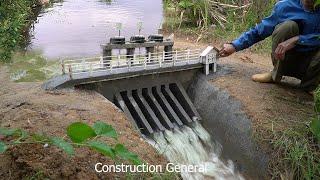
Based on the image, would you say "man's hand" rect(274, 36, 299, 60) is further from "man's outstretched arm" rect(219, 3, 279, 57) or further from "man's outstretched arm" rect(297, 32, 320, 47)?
"man's outstretched arm" rect(219, 3, 279, 57)

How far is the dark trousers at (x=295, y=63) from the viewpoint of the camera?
6672mm

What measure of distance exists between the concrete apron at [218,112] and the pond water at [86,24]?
4.22 meters

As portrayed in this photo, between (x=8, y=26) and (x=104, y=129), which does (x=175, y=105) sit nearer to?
(x=8, y=26)

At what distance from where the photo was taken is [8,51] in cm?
902

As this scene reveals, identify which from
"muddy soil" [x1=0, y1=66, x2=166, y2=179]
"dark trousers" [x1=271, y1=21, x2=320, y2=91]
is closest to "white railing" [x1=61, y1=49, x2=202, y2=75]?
"muddy soil" [x1=0, y1=66, x2=166, y2=179]

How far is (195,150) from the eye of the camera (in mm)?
7199

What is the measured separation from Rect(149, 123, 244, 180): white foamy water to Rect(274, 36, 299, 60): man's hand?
1.97m

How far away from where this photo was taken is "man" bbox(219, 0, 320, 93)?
260 inches

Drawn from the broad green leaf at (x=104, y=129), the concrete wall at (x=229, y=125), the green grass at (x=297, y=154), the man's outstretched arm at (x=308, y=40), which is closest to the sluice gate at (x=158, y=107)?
the concrete wall at (x=229, y=125)

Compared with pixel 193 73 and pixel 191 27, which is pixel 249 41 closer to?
pixel 193 73

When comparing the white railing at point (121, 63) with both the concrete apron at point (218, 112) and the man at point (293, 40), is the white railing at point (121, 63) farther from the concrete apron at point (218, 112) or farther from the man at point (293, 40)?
the man at point (293, 40)

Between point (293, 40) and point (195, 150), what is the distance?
2.54 meters

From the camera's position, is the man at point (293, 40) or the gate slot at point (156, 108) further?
the gate slot at point (156, 108)

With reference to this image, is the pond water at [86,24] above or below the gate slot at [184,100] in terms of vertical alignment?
above
